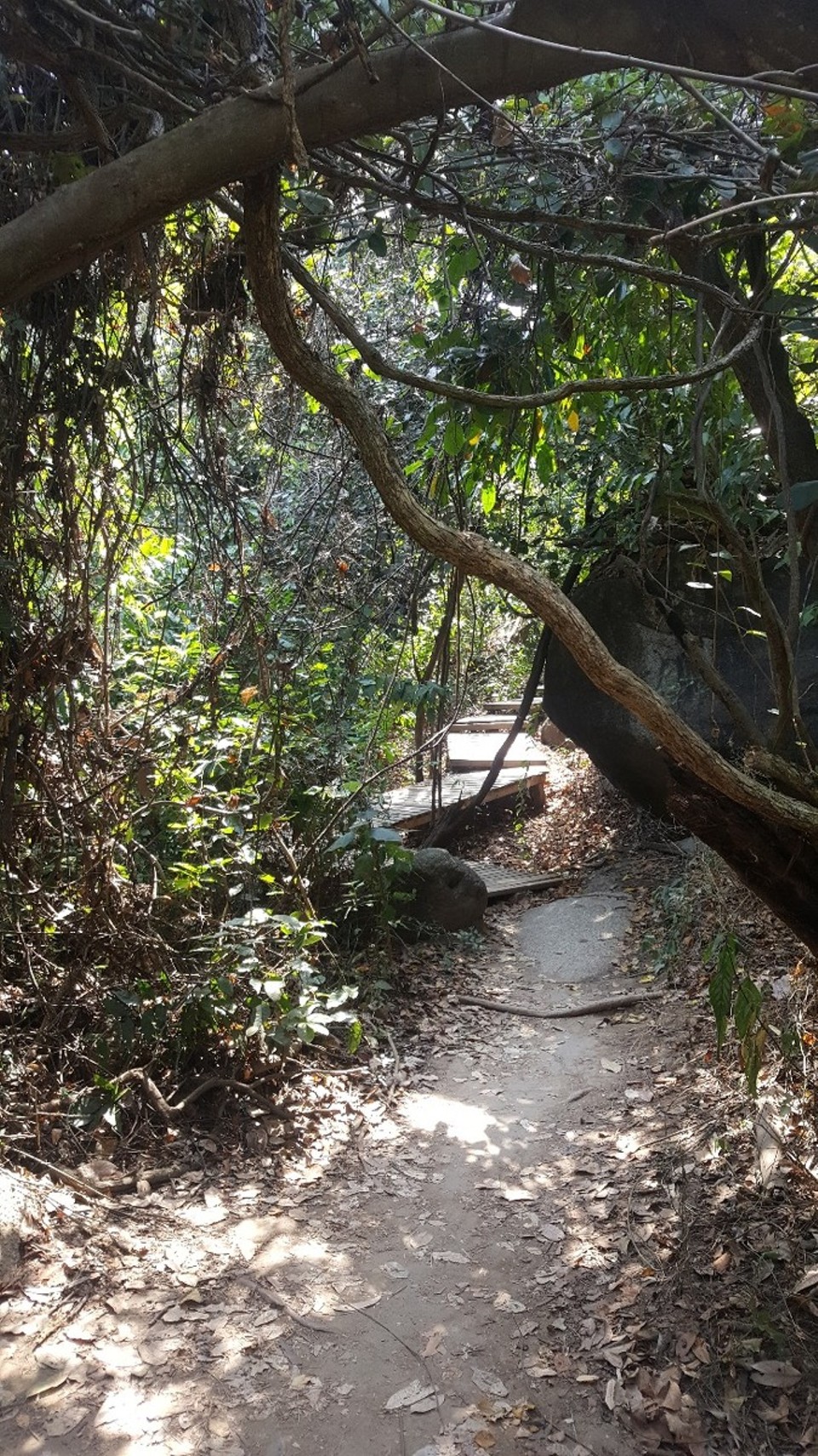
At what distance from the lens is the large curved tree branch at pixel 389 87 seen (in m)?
2.29

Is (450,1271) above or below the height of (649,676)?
below

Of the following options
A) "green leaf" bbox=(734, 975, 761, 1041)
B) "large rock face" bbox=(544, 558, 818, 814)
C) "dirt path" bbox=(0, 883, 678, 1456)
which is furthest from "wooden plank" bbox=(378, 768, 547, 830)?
"green leaf" bbox=(734, 975, 761, 1041)

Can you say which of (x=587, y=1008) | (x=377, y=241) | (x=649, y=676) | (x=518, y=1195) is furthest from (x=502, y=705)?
(x=377, y=241)

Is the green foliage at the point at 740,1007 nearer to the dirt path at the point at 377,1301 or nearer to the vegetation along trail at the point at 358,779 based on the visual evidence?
the vegetation along trail at the point at 358,779

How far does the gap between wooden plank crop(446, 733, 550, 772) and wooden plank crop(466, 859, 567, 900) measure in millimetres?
1487

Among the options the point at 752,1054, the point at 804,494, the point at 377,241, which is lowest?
the point at 752,1054

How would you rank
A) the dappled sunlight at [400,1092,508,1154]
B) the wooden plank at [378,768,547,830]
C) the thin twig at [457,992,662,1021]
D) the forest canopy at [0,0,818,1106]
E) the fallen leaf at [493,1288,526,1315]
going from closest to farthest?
the forest canopy at [0,0,818,1106], the fallen leaf at [493,1288,526,1315], the dappled sunlight at [400,1092,508,1154], the thin twig at [457,992,662,1021], the wooden plank at [378,768,547,830]

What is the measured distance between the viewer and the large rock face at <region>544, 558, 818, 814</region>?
7.50 meters

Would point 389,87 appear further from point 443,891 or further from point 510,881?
point 510,881

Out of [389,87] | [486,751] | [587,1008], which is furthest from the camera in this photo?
[486,751]

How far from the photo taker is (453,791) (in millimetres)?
9438

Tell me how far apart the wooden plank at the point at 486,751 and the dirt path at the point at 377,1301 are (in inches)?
221

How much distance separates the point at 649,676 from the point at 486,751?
3.19 m

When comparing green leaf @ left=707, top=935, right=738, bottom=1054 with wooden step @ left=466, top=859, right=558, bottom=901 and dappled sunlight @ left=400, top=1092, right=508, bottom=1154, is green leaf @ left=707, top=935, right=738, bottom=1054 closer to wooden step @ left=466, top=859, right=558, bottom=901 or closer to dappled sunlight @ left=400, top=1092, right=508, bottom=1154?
dappled sunlight @ left=400, top=1092, right=508, bottom=1154
